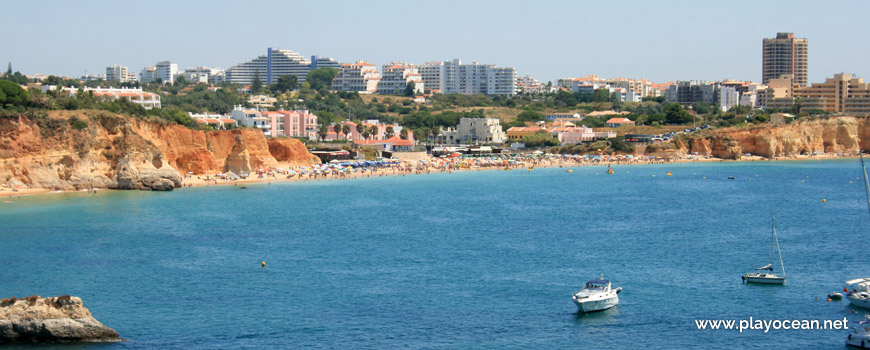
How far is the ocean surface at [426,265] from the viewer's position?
2300cm


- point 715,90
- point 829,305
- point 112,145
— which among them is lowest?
point 829,305

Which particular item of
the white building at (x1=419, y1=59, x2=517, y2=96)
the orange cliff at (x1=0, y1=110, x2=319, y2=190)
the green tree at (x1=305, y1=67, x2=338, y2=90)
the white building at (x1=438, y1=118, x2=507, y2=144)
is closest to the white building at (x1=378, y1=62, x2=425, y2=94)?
the white building at (x1=419, y1=59, x2=517, y2=96)

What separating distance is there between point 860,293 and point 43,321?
2141cm

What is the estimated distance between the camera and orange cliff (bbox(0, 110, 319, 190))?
5066 centimetres

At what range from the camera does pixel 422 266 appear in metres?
31.4

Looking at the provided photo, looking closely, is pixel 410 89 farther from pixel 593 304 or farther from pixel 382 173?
pixel 593 304

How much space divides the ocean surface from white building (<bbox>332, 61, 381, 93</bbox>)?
105870 mm

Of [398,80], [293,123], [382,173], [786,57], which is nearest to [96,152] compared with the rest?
[382,173]

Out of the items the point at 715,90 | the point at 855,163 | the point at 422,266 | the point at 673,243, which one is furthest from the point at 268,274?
the point at 715,90

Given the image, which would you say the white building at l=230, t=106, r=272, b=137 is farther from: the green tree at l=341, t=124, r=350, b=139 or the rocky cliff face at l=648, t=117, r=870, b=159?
the rocky cliff face at l=648, t=117, r=870, b=159

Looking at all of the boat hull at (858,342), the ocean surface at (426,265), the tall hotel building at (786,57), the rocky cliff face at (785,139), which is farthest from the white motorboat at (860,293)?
the tall hotel building at (786,57)

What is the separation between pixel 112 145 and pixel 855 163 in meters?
74.3

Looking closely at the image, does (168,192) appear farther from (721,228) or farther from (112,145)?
(721,228)

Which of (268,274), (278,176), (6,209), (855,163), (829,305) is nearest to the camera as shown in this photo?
(829,305)
